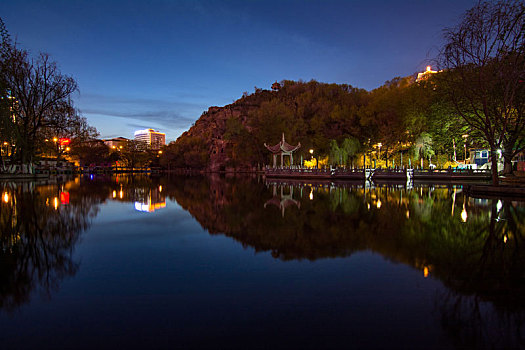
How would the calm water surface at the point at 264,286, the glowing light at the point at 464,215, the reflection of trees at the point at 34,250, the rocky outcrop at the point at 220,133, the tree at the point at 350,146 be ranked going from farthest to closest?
the rocky outcrop at the point at 220,133
the tree at the point at 350,146
the glowing light at the point at 464,215
the reflection of trees at the point at 34,250
the calm water surface at the point at 264,286

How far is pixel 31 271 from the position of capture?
15.1 feet

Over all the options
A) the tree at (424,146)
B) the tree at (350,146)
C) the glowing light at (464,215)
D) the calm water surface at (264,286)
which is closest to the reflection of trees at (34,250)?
the calm water surface at (264,286)

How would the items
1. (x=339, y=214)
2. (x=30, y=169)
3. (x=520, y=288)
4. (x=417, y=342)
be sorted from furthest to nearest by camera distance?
A: (x=30, y=169), (x=339, y=214), (x=520, y=288), (x=417, y=342)

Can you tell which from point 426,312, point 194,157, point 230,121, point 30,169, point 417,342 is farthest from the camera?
point 194,157

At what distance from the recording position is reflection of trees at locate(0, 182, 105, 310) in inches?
158

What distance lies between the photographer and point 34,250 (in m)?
5.68

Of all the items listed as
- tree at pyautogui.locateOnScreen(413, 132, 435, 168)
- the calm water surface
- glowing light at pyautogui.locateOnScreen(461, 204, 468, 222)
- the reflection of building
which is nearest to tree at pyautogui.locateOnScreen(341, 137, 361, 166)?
tree at pyautogui.locateOnScreen(413, 132, 435, 168)

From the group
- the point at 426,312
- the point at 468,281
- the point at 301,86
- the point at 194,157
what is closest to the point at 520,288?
the point at 468,281

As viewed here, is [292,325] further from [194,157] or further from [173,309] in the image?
[194,157]

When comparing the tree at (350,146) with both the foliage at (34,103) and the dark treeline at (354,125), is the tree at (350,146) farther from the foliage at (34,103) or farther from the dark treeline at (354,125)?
the foliage at (34,103)

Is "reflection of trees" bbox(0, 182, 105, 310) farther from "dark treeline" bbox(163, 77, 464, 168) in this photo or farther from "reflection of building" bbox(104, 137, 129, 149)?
"reflection of building" bbox(104, 137, 129, 149)

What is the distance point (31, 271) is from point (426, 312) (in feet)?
16.7

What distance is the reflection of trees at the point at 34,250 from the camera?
13.2ft

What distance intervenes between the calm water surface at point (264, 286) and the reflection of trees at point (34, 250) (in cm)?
3
